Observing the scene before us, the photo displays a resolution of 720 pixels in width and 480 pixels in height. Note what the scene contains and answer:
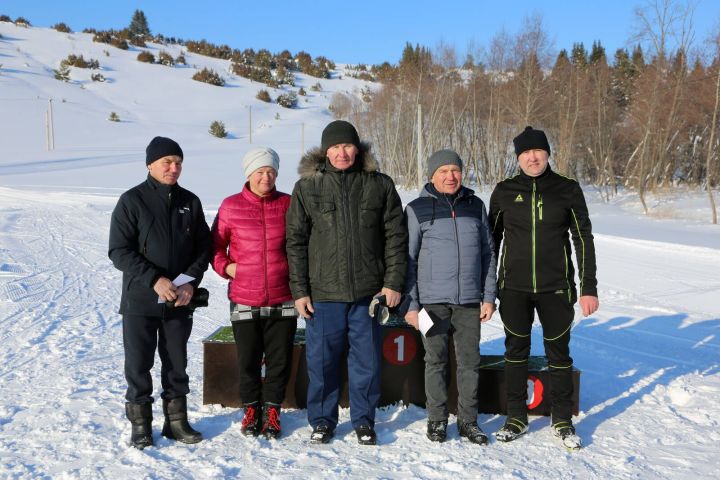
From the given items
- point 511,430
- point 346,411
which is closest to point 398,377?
point 346,411

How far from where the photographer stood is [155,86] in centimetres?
4006

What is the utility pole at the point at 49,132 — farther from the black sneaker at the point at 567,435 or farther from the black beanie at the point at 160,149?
the black sneaker at the point at 567,435

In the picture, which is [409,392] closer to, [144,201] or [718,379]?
[144,201]

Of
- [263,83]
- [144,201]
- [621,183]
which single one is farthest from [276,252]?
[263,83]

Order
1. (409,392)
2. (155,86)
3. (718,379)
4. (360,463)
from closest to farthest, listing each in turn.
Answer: (360,463) < (409,392) < (718,379) < (155,86)

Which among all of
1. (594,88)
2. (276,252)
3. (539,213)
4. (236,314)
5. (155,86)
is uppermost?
(155,86)

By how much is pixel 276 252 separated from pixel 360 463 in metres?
1.23

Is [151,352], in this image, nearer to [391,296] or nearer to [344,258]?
[344,258]

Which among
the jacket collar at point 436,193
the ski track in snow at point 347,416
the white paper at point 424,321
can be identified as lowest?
the ski track in snow at point 347,416

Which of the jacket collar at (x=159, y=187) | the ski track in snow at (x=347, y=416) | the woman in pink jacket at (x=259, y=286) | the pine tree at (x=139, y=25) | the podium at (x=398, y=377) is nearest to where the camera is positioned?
the ski track in snow at (x=347, y=416)

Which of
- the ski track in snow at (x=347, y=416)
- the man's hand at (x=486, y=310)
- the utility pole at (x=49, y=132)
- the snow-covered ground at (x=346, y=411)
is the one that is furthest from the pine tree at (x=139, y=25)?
the man's hand at (x=486, y=310)

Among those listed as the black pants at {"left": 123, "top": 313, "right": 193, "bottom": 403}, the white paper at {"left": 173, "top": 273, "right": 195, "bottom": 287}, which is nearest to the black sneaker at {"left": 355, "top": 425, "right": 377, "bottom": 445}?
the black pants at {"left": 123, "top": 313, "right": 193, "bottom": 403}

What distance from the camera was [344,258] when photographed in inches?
122

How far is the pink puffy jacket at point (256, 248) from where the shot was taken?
127 inches
